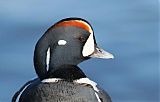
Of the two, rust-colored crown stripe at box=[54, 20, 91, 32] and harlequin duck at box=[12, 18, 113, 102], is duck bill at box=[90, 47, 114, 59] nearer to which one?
harlequin duck at box=[12, 18, 113, 102]

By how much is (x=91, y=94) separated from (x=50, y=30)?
554mm

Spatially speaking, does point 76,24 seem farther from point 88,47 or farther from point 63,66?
Answer: point 63,66

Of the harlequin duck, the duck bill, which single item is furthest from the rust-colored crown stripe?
the duck bill

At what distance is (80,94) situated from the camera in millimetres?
9352

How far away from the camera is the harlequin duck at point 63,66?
30.7ft

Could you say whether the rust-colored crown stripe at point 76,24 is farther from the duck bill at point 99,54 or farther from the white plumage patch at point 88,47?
the duck bill at point 99,54

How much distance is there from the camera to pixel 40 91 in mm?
9375

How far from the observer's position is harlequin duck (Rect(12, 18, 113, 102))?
9359 millimetres

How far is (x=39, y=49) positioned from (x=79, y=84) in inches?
15.1

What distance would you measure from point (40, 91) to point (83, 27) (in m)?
0.58

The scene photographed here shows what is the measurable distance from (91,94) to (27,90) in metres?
0.49

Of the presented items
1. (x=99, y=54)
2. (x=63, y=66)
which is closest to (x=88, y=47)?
(x=99, y=54)

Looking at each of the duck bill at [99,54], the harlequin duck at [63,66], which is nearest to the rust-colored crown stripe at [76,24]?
the harlequin duck at [63,66]

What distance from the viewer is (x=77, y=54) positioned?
9.56 m
